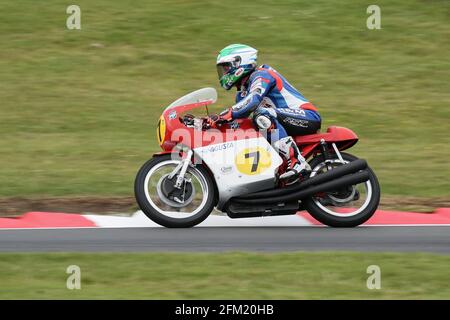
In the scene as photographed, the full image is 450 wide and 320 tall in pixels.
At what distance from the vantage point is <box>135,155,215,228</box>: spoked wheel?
9875 mm

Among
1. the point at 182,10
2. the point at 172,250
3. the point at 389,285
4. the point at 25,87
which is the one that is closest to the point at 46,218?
the point at 172,250

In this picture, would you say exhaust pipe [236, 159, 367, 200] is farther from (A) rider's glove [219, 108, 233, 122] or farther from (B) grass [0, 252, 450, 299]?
(B) grass [0, 252, 450, 299]

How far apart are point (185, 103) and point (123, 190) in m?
2.21

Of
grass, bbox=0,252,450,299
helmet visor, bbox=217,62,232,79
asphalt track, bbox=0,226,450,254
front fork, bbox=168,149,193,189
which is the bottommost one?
grass, bbox=0,252,450,299

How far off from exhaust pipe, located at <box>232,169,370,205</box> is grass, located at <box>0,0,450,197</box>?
2071 mm

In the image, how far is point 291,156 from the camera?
10086mm

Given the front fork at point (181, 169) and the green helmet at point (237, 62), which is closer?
the front fork at point (181, 169)

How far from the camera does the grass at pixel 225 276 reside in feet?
24.7

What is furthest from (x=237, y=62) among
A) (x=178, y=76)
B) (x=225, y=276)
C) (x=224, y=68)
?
(x=178, y=76)

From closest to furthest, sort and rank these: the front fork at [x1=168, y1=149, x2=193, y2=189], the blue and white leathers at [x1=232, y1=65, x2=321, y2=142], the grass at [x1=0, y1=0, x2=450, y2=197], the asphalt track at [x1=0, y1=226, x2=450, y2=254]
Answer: the asphalt track at [x1=0, y1=226, x2=450, y2=254] < the front fork at [x1=168, y1=149, x2=193, y2=189] < the blue and white leathers at [x1=232, y1=65, x2=321, y2=142] < the grass at [x1=0, y1=0, x2=450, y2=197]

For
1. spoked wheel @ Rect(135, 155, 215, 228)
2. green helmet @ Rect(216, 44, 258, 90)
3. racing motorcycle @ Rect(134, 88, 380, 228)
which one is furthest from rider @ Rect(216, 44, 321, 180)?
spoked wheel @ Rect(135, 155, 215, 228)

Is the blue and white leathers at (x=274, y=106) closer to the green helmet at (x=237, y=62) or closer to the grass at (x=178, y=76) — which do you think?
the green helmet at (x=237, y=62)

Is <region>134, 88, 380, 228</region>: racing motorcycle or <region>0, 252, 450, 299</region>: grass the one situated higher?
<region>134, 88, 380, 228</region>: racing motorcycle

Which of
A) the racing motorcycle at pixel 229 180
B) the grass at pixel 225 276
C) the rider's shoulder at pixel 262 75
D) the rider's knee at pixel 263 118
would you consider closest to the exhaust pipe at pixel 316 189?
the racing motorcycle at pixel 229 180
